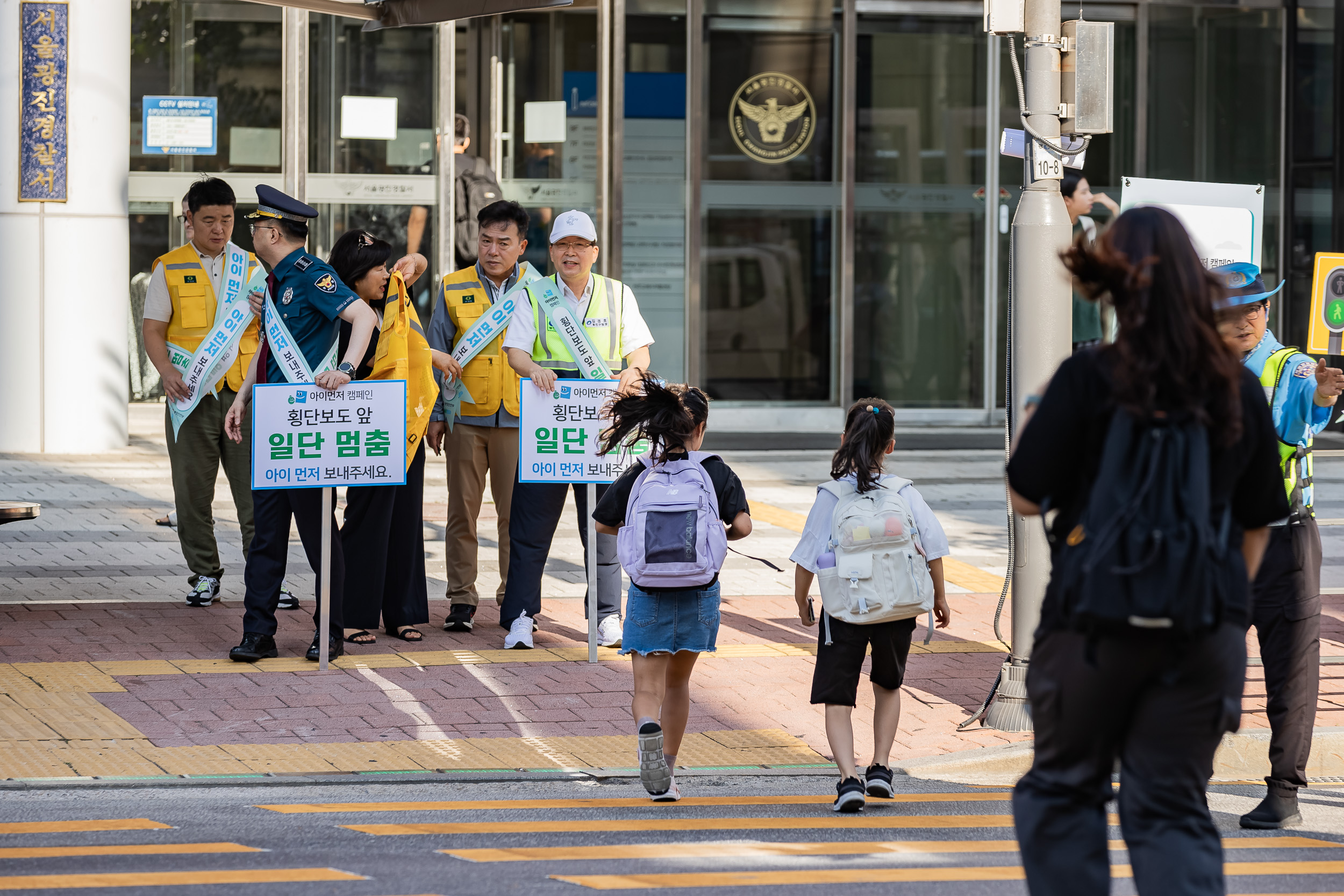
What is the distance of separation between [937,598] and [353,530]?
125 inches

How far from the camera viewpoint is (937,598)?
19.4ft

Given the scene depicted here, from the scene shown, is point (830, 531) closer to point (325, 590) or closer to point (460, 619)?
point (325, 590)

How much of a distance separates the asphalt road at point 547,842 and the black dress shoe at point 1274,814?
55 mm

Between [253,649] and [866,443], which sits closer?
[866,443]

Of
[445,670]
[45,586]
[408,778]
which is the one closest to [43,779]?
[408,778]

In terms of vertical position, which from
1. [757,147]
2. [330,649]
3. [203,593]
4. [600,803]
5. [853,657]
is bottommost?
[600,803]

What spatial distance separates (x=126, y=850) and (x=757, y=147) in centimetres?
1399

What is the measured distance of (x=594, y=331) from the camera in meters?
8.11

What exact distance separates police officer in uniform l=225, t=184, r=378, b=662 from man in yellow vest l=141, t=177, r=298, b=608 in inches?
41.2

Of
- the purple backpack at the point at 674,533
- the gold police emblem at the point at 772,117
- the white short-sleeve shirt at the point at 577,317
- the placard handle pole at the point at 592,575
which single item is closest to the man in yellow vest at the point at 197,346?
the white short-sleeve shirt at the point at 577,317

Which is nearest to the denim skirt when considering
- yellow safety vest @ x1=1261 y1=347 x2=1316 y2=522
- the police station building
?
yellow safety vest @ x1=1261 y1=347 x2=1316 y2=522

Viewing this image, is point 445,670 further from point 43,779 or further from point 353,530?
point 43,779

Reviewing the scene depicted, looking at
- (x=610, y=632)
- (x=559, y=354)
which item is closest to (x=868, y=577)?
(x=610, y=632)

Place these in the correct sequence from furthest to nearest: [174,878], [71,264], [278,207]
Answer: [71,264]
[278,207]
[174,878]
